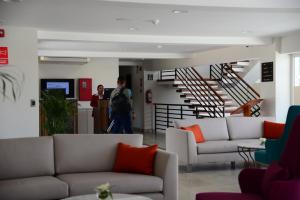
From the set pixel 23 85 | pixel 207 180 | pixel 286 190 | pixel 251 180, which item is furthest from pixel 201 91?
pixel 286 190

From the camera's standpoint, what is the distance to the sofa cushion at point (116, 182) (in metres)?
4.27

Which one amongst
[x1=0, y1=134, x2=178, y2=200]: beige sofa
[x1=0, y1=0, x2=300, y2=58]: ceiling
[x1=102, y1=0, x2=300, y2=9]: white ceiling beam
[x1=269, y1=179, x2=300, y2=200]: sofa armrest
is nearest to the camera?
[x1=269, y1=179, x2=300, y2=200]: sofa armrest

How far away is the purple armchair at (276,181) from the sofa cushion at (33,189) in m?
1.44

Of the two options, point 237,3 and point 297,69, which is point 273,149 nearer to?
point 237,3

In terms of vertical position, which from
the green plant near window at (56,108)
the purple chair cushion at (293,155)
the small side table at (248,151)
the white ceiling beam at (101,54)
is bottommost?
the small side table at (248,151)

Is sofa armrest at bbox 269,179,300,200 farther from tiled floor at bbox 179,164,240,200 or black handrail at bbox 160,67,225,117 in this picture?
black handrail at bbox 160,67,225,117

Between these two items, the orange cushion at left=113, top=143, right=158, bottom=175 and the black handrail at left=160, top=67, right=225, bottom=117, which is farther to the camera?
the black handrail at left=160, top=67, right=225, bottom=117

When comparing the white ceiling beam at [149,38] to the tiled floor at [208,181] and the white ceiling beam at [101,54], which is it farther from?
the white ceiling beam at [101,54]

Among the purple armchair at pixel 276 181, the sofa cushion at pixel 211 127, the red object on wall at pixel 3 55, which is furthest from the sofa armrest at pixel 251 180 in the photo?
the red object on wall at pixel 3 55

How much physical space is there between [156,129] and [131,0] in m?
9.75

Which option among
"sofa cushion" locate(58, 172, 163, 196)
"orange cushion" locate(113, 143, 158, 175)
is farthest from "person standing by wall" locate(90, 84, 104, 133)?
"sofa cushion" locate(58, 172, 163, 196)

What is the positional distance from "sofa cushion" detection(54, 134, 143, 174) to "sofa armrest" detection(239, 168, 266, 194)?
1.61 meters

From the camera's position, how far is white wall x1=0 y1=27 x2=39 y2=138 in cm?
745

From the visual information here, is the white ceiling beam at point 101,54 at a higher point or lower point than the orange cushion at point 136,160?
higher
